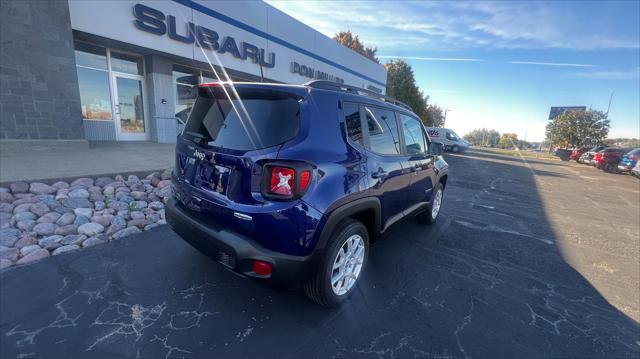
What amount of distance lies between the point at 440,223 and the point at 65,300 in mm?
5270

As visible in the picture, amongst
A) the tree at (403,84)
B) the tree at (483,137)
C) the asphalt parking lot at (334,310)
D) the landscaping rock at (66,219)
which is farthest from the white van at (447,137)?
the tree at (483,137)

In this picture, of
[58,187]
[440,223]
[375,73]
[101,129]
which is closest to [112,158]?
[58,187]

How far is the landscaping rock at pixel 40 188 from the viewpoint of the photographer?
3.97 meters

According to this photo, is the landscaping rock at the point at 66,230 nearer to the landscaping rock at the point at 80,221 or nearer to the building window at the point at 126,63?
the landscaping rock at the point at 80,221

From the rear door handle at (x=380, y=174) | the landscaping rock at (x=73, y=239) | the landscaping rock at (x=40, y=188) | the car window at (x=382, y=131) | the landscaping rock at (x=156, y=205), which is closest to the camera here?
the rear door handle at (x=380, y=174)

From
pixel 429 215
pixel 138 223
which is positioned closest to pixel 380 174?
pixel 429 215

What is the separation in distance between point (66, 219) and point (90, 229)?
16.9 inches

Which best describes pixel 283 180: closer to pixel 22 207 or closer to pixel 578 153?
pixel 22 207

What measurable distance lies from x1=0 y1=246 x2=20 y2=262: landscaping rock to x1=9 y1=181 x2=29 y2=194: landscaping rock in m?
1.42

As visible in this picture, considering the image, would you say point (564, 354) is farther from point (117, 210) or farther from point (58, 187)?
point (58, 187)

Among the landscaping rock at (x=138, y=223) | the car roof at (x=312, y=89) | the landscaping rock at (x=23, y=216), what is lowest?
the landscaping rock at (x=138, y=223)

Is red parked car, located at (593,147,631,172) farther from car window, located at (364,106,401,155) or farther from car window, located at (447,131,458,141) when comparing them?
car window, located at (364,106,401,155)

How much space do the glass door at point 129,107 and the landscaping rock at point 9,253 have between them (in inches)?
312

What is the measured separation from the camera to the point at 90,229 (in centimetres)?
348
